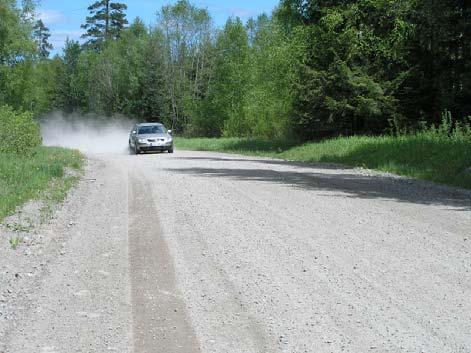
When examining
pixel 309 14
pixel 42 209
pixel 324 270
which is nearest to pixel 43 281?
pixel 324 270

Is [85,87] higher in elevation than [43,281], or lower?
higher

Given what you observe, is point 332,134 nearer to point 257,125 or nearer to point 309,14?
point 309,14

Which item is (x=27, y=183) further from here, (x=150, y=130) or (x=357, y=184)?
(x=150, y=130)

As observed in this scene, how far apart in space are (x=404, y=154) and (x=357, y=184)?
679 cm

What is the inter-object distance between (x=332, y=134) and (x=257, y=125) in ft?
50.3

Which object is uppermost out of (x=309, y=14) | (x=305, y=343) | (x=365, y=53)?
(x=309, y=14)

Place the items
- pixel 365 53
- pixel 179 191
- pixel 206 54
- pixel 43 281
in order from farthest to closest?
pixel 206 54
pixel 365 53
pixel 179 191
pixel 43 281

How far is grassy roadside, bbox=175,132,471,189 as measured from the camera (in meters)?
17.8

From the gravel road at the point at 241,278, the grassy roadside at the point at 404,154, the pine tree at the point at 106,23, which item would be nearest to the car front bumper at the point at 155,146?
the grassy roadside at the point at 404,154

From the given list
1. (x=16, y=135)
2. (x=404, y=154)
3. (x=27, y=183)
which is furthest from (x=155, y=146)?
(x=27, y=183)

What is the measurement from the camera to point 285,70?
35250mm

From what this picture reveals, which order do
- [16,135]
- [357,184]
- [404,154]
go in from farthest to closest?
[16,135] < [404,154] < [357,184]

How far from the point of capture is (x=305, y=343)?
15.5 ft

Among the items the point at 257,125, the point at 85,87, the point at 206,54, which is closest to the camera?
the point at 257,125
